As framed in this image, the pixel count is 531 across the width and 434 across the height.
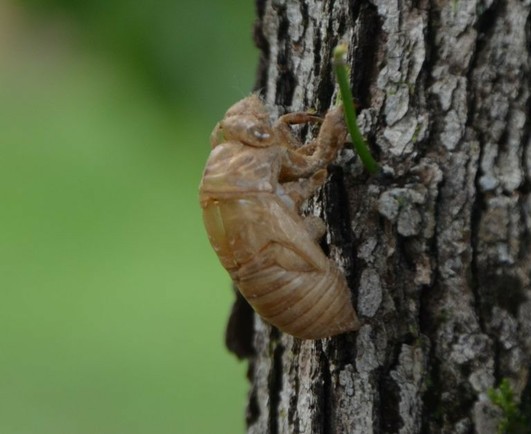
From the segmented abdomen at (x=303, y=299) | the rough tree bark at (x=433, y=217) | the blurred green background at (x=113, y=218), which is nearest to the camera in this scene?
the rough tree bark at (x=433, y=217)

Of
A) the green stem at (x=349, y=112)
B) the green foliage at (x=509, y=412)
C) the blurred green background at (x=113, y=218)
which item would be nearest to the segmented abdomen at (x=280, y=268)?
the green stem at (x=349, y=112)

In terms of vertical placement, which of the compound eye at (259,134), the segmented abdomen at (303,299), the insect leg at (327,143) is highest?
the compound eye at (259,134)

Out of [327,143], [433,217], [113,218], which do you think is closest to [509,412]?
A: [433,217]

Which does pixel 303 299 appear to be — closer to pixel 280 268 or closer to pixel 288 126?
pixel 280 268

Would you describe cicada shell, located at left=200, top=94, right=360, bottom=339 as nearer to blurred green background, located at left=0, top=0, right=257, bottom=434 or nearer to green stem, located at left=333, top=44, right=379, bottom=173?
green stem, located at left=333, top=44, right=379, bottom=173

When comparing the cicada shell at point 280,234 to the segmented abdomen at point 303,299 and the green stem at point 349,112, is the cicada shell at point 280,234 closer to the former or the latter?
the segmented abdomen at point 303,299

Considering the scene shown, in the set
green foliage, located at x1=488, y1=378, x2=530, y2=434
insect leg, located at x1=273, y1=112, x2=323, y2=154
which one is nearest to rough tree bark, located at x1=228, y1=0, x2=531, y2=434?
green foliage, located at x1=488, y1=378, x2=530, y2=434
